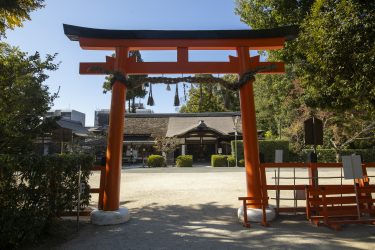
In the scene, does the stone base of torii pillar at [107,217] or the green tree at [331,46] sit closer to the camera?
the green tree at [331,46]

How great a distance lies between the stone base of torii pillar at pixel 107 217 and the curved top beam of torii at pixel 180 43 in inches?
124

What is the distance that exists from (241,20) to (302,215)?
24.9ft

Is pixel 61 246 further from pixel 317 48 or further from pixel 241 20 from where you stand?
pixel 241 20

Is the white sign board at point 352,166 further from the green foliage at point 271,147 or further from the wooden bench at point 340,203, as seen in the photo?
the green foliage at point 271,147

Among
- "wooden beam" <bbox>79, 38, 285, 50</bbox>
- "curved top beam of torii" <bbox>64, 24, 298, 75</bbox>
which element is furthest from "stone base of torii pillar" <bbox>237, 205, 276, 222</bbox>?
"wooden beam" <bbox>79, 38, 285, 50</bbox>

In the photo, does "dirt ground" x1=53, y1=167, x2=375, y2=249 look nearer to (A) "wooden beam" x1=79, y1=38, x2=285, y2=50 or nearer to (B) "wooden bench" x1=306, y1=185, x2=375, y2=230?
(B) "wooden bench" x1=306, y1=185, x2=375, y2=230

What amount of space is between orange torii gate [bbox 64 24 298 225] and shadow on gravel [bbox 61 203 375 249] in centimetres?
100

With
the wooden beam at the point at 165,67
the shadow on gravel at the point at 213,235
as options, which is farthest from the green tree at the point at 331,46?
the shadow on gravel at the point at 213,235

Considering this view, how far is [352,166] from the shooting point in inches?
240

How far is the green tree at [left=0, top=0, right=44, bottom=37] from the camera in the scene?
6.37 metres

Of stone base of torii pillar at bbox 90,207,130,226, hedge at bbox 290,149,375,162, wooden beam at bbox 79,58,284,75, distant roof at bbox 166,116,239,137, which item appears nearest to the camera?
stone base of torii pillar at bbox 90,207,130,226

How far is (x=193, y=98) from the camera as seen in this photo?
4144cm

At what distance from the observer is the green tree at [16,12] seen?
20.9 feet

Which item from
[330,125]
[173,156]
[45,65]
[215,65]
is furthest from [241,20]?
[173,156]
